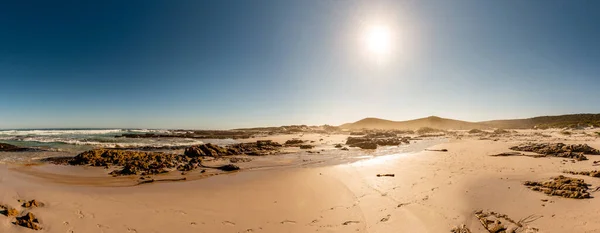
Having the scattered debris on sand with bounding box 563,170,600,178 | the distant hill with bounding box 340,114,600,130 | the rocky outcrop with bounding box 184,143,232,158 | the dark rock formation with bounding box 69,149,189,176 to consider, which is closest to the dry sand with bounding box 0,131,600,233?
the scattered debris on sand with bounding box 563,170,600,178

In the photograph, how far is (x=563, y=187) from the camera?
7410 mm

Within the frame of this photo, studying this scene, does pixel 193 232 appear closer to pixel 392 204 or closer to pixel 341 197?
pixel 341 197

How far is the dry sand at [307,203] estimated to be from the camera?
237 inches

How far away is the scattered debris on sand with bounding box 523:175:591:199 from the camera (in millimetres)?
6885

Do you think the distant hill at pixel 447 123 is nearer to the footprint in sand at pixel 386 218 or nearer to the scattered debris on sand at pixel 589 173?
the scattered debris on sand at pixel 589 173

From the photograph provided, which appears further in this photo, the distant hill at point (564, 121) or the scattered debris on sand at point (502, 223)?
the distant hill at point (564, 121)

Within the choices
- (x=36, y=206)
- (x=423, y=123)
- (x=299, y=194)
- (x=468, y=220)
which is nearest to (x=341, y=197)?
(x=299, y=194)

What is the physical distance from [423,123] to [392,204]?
116997 mm

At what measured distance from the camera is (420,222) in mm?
6230

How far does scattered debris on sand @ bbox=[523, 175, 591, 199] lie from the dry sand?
0.93 feet

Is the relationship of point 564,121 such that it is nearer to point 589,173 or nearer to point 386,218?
point 589,173

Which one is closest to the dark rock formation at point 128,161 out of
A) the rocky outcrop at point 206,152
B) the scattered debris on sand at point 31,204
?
the rocky outcrop at point 206,152

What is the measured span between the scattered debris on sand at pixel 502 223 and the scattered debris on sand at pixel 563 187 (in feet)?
6.63

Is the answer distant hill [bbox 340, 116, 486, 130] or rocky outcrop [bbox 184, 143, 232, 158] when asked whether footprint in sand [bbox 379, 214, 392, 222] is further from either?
distant hill [bbox 340, 116, 486, 130]
